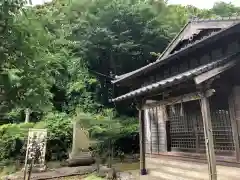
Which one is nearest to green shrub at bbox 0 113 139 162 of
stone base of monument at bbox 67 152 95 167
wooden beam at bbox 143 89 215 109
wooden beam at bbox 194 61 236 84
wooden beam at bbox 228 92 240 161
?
stone base of monument at bbox 67 152 95 167

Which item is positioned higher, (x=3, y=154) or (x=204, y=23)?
(x=204, y=23)

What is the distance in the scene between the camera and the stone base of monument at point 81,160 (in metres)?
13.9

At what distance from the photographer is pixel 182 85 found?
6547 mm

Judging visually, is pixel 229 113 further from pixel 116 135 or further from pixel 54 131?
pixel 54 131

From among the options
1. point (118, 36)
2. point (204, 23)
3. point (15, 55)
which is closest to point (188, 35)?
point (204, 23)

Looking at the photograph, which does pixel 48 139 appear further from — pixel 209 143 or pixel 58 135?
pixel 209 143

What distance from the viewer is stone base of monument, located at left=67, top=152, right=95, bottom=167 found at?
45.5ft

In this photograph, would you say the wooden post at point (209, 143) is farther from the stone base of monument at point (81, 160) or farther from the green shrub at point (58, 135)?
the stone base of monument at point (81, 160)

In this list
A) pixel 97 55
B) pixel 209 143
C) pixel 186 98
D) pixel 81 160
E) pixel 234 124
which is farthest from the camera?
pixel 97 55

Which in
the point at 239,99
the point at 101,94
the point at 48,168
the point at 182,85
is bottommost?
the point at 48,168

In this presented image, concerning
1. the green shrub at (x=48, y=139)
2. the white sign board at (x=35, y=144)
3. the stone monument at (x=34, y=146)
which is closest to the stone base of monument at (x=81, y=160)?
the green shrub at (x=48, y=139)

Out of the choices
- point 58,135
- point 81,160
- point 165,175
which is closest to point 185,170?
point 165,175

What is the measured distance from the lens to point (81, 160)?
46.2ft

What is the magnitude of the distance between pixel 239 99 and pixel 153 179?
468 centimetres
